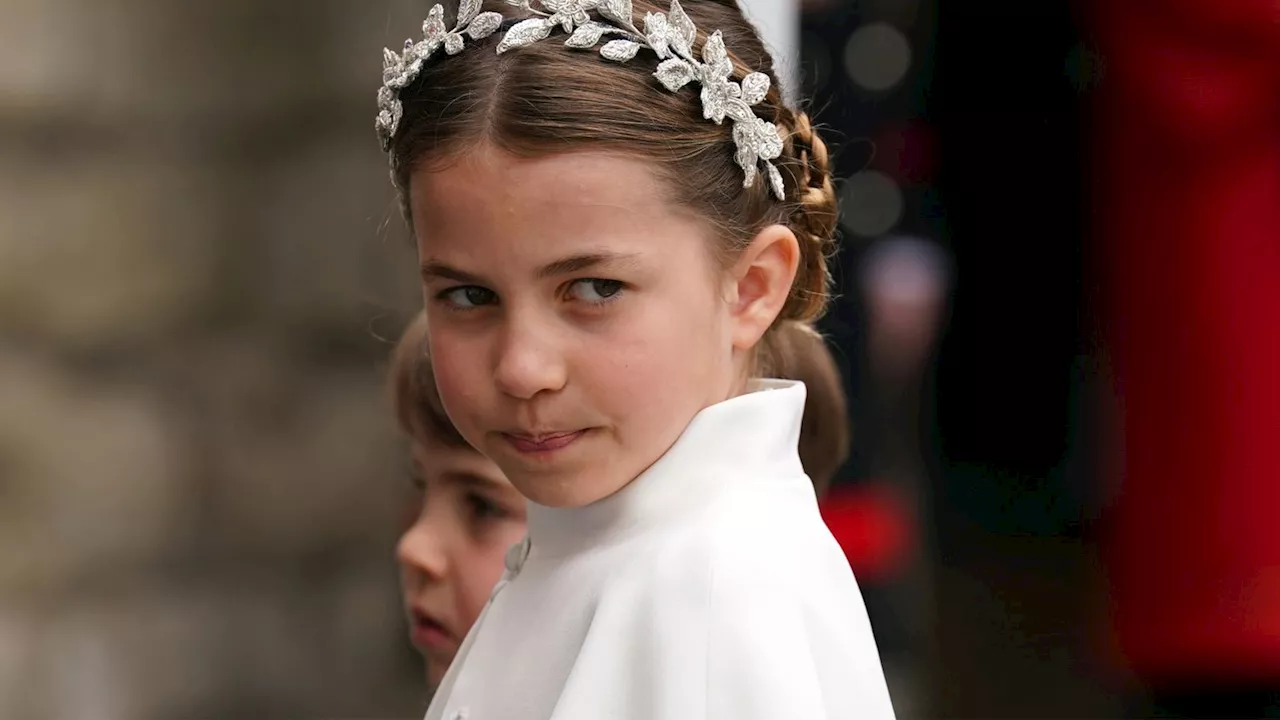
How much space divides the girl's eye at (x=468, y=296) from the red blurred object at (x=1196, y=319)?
1133 millimetres

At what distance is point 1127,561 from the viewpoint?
200 cm

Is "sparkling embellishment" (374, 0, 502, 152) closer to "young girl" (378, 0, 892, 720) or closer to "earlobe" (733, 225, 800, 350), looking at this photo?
"young girl" (378, 0, 892, 720)

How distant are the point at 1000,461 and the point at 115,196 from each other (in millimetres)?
1338

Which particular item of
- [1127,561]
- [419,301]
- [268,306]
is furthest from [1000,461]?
[268,306]

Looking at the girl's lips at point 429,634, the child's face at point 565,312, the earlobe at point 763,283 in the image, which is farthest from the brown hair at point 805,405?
the child's face at point 565,312

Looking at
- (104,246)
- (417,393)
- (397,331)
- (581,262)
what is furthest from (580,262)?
(104,246)

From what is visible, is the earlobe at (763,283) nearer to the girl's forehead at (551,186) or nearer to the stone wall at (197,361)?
the girl's forehead at (551,186)

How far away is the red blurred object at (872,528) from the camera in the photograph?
87.2 inches

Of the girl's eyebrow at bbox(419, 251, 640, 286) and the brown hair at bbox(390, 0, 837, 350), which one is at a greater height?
the brown hair at bbox(390, 0, 837, 350)

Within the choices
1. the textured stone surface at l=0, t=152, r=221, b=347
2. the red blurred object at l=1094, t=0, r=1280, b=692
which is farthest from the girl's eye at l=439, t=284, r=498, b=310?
the red blurred object at l=1094, t=0, r=1280, b=692

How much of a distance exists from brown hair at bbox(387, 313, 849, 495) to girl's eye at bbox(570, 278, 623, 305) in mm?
527

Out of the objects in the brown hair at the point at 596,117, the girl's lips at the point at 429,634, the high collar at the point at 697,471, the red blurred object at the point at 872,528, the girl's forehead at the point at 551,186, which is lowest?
the red blurred object at the point at 872,528

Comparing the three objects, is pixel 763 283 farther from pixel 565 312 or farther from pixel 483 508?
pixel 483 508

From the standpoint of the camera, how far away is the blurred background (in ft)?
6.09
